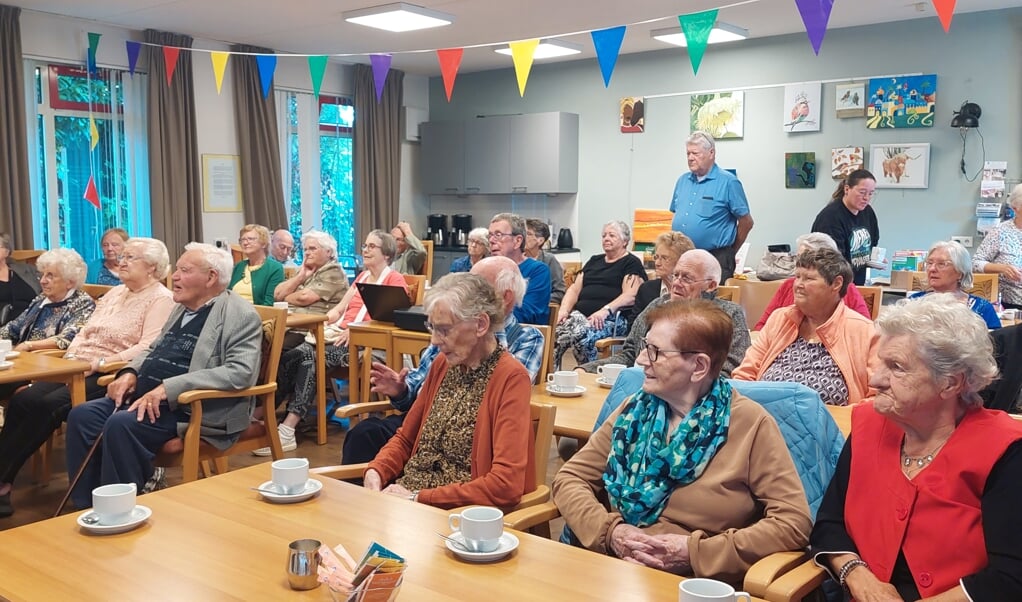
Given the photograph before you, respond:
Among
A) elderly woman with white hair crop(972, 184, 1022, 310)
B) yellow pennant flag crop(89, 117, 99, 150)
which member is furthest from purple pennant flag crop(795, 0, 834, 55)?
yellow pennant flag crop(89, 117, 99, 150)

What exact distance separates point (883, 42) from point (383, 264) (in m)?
4.79

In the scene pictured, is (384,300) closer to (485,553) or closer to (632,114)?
(485,553)

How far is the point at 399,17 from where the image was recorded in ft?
22.7

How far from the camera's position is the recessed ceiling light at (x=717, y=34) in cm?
727

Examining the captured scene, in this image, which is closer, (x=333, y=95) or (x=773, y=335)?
(x=773, y=335)

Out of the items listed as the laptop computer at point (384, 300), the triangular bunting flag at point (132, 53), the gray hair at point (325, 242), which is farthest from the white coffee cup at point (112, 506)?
the triangular bunting flag at point (132, 53)

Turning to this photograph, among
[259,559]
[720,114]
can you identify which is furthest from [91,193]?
[259,559]

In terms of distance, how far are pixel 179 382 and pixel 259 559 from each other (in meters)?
1.85

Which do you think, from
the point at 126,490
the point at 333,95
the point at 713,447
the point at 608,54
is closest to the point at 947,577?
the point at 713,447

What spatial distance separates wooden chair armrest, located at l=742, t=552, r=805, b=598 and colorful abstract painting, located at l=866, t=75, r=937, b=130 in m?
6.31

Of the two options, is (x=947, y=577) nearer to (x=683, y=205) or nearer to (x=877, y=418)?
(x=877, y=418)

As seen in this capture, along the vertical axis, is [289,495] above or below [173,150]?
below

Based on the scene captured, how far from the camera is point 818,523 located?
73.0 inches

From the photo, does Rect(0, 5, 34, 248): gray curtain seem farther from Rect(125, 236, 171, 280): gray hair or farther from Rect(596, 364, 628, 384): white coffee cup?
Rect(596, 364, 628, 384): white coffee cup
